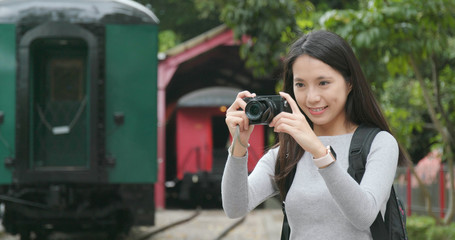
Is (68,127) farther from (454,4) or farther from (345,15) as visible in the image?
(454,4)

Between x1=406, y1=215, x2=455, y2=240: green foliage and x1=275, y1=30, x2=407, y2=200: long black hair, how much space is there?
219 inches

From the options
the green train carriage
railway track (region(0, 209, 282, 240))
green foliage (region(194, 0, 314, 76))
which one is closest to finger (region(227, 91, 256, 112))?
the green train carriage

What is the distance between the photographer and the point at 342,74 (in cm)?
234

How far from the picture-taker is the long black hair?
91.0 inches

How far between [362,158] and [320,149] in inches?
8.9

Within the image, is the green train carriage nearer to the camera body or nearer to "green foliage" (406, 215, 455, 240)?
"green foliage" (406, 215, 455, 240)

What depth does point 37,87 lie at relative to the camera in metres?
9.25

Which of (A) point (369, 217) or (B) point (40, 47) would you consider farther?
(B) point (40, 47)

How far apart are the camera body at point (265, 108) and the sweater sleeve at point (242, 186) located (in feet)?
0.58

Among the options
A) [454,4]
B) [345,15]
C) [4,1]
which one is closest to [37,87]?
[4,1]

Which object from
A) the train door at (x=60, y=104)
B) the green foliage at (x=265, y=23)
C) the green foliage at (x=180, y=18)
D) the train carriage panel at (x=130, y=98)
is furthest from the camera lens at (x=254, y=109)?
the green foliage at (x=180, y=18)

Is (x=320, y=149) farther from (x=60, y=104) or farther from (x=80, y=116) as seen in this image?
(x=60, y=104)

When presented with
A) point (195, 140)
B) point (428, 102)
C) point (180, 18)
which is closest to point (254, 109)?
point (428, 102)

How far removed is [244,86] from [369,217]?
2133cm
